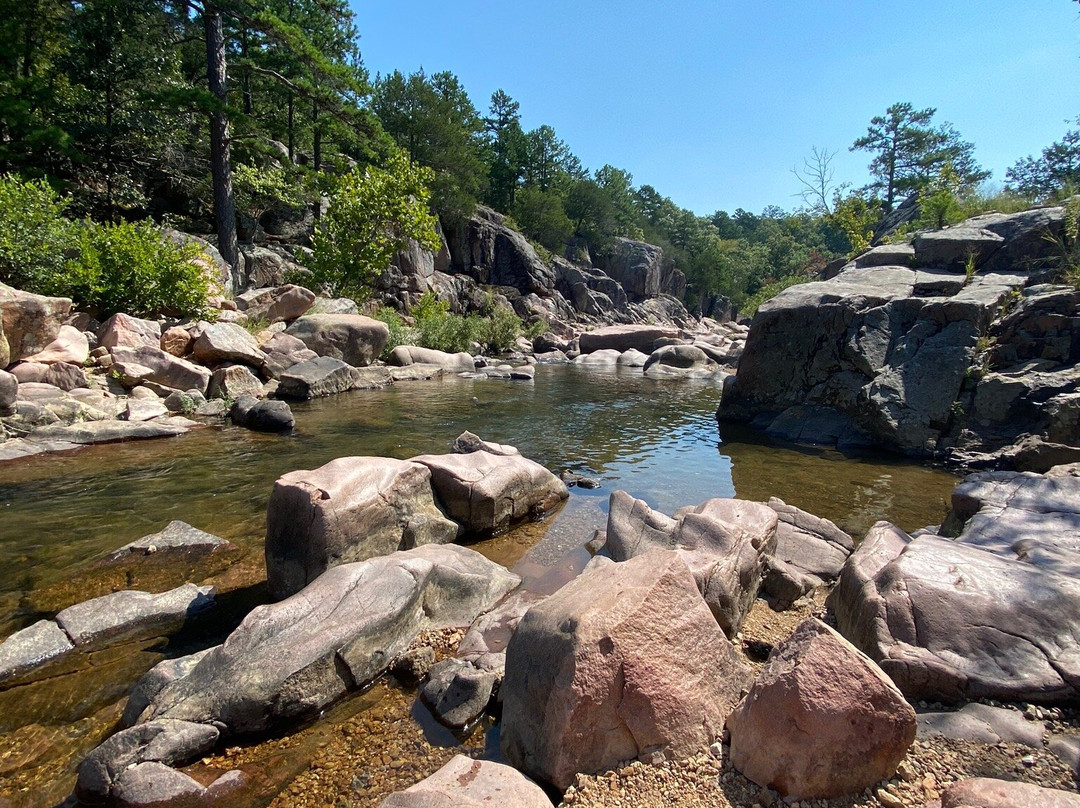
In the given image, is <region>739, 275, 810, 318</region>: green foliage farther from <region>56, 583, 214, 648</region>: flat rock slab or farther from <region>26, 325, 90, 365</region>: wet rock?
<region>56, 583, 214, 648</region>: flat rock slab

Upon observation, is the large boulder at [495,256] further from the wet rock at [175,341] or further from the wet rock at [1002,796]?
the wet rock at [1002,796]

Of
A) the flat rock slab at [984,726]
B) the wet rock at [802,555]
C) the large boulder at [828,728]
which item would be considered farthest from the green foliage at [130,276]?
the flat rock slab at [984,726]

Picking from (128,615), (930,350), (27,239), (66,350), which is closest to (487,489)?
(128,615)

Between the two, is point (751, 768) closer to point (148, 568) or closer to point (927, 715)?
point (927, 715)

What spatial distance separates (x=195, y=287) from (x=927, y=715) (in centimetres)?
1597

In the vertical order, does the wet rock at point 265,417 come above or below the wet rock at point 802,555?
above

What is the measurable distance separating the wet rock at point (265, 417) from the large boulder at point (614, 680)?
9085 millimetres

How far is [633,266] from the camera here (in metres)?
61.1

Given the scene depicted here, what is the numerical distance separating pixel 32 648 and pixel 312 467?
4.66 meters

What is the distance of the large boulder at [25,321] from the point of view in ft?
31.9

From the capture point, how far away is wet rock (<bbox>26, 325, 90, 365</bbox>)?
1041 cm

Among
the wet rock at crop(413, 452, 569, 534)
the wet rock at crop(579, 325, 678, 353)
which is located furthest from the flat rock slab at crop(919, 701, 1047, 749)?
the wet rock at crop(579, 325, 678, 353)

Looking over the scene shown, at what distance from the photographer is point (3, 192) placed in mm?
Answer: 11328

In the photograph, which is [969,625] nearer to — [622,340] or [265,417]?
[265,417]
